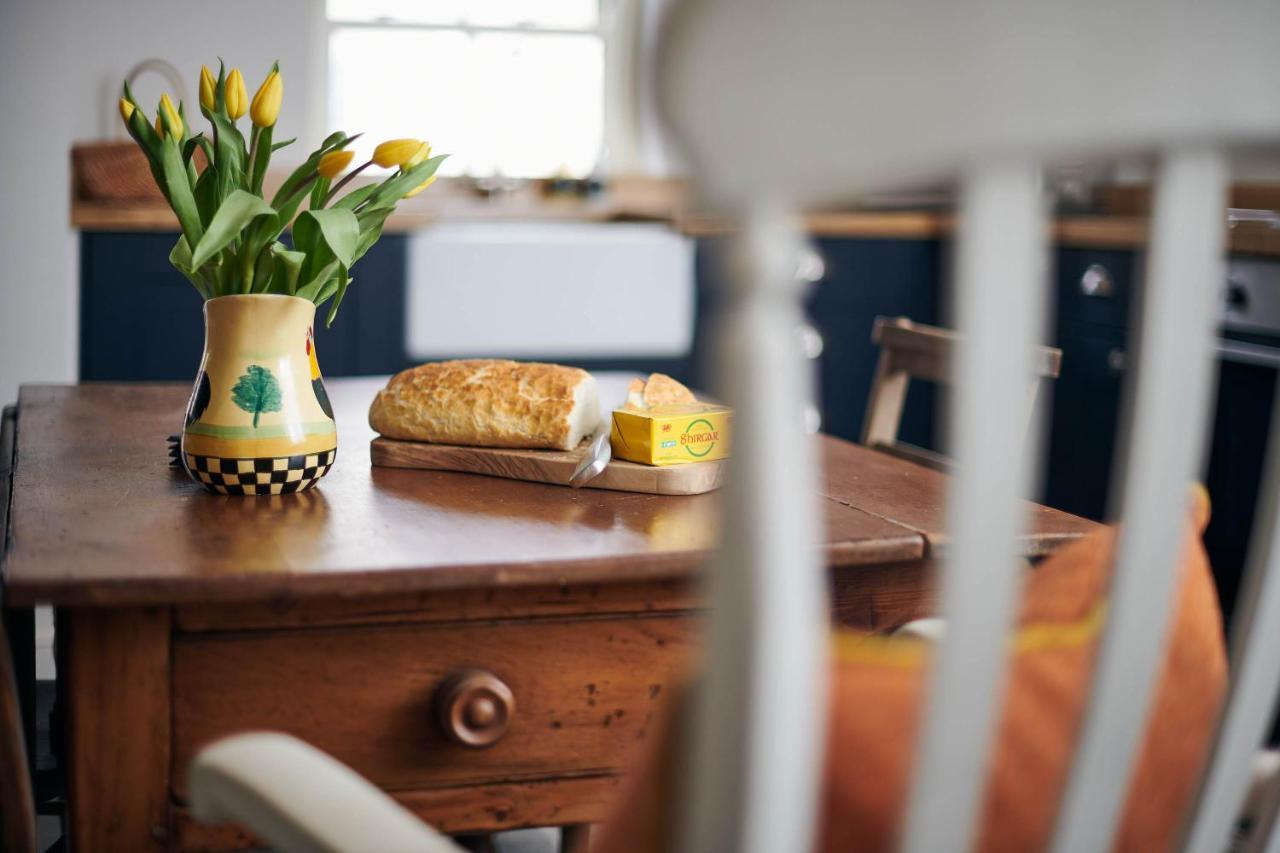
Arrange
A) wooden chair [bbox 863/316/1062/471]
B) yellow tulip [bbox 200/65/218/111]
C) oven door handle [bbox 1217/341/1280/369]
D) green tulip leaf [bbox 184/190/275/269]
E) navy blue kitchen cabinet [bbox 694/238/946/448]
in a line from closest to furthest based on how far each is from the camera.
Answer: green tulip leaf [bbox 184/190/275/269]
yellow tulip [bbox 200/65/218/111]
wooden chair [bbox 863/316/1062/471]
oven door handle [bbox 1217/341/1280/369]
navy blue kitchen cabinet [bbox 694/238/946/448]

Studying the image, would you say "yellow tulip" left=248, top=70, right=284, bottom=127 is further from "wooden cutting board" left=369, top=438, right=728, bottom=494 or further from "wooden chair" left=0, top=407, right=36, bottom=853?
"wooden chair" left=0, top=407, right=36, bottom=853

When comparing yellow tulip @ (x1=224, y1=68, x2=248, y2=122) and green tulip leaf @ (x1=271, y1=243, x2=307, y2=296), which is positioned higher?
yellow tulip @ (x1=224, y1=68, x2=248, y2=122)

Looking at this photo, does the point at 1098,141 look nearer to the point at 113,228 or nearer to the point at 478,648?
the point at 478,648

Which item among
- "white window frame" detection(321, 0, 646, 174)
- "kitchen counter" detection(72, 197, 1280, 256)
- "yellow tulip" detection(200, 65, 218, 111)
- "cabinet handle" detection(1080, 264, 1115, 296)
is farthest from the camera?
"white window frame" detection(321, 0, 646, 174)

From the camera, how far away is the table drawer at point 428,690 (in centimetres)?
105

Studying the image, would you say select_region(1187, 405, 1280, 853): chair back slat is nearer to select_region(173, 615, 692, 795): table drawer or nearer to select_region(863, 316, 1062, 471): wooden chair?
select_region(173, 615, 692, 795): table drawer

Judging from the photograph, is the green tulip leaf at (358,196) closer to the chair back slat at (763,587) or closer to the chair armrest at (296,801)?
the chair armrest at (296,801)

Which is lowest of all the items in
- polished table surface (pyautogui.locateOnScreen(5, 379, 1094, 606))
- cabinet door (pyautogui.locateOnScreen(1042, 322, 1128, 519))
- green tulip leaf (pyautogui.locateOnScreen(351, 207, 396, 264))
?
cabinet door (pyautogui.locateOnScreen(1042, 322, 1128, 519))

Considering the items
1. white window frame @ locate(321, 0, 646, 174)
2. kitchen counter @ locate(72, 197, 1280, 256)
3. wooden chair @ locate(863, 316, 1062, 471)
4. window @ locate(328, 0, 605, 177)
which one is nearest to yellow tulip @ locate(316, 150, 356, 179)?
wooden chair @ locate(863, 316, 1062, 471)

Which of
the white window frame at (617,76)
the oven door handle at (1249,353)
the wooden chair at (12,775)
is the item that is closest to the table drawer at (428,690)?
the wooden chair at (12,775)

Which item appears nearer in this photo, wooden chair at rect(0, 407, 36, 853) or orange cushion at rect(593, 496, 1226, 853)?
orange cushion at rect(593, 496, 1226, 853)

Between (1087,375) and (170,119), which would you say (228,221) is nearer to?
(170,119)

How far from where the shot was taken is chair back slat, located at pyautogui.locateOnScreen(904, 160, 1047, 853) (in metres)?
0.45

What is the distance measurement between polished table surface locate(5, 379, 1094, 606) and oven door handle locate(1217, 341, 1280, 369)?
1815mm
